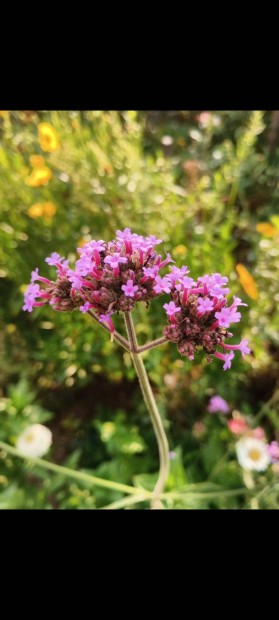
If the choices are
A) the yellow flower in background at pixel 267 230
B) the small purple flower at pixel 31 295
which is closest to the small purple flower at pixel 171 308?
the small purple flower at pixel 31 295

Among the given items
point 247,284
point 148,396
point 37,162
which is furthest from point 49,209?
point 148,396

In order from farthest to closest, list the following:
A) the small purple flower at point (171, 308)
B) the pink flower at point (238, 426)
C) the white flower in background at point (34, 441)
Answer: the pink flower at point (238, 426) → the white flower in background at point (34, 441) → the small purple flower at point (171, 308)

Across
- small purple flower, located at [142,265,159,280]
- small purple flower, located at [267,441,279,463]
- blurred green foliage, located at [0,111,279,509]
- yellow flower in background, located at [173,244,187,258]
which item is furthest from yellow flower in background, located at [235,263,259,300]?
small purple flower, located at [142,265,159,280]

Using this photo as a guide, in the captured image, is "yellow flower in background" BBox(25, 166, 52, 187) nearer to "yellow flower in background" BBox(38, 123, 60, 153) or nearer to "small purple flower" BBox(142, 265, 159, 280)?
"yellow flower in background" BBox(38, 123, 60, 153)

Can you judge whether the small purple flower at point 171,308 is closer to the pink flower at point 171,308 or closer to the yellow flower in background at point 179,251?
the pink flower at point 171,308

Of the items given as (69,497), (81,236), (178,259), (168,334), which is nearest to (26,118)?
(81,236)
